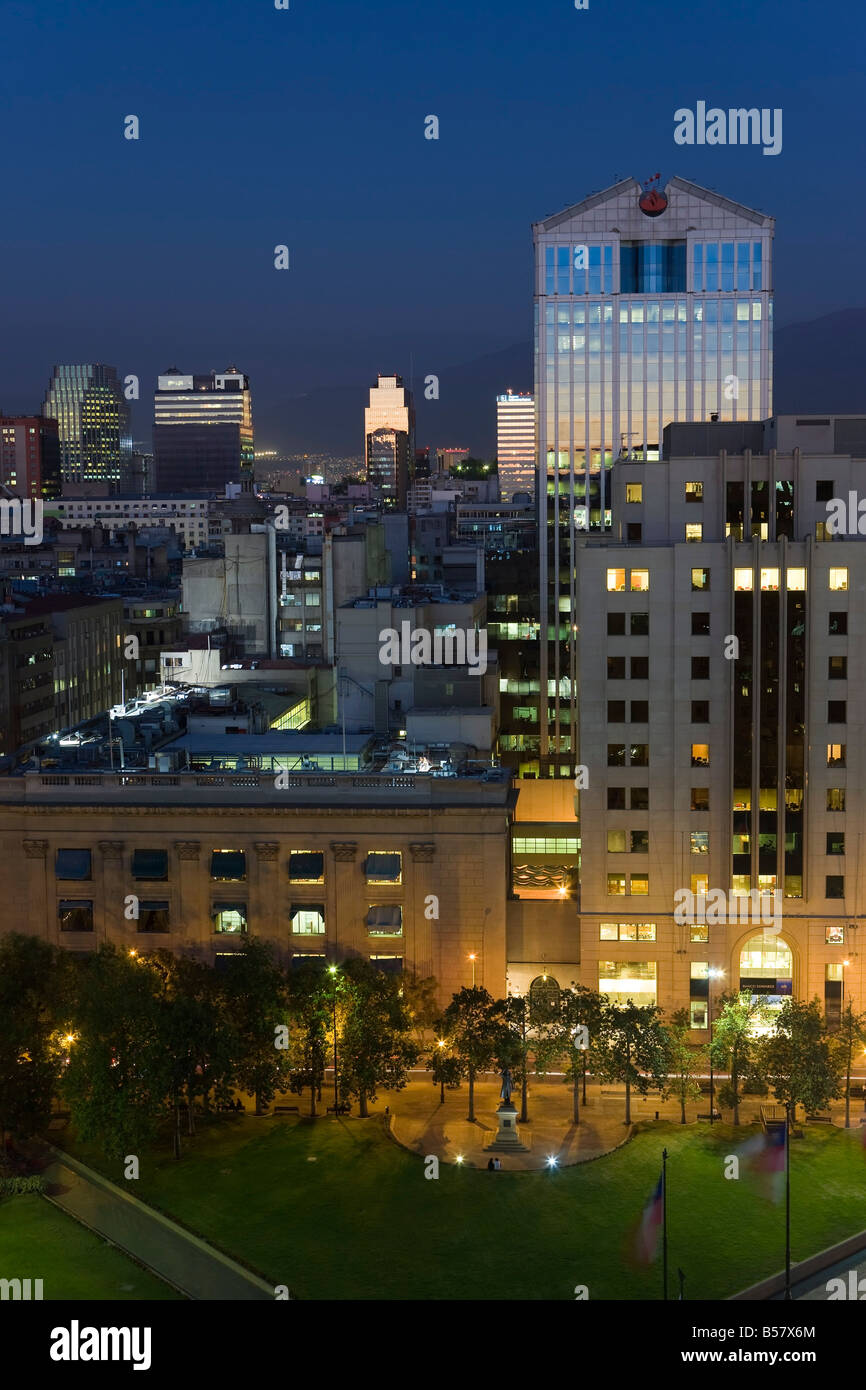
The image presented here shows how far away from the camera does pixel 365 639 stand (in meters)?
113

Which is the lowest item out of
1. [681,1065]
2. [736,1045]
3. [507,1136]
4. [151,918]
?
[507,1136]

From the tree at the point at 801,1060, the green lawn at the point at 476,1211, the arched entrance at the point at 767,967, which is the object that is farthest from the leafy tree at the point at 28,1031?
the arched entrance at the point at 767,967

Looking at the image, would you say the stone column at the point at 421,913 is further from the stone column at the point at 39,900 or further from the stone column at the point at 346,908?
the stone column at the point at 39,900

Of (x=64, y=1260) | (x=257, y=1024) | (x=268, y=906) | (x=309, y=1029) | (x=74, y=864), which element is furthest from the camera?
(x=74, y=864)

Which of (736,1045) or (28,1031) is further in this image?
(736,1045)

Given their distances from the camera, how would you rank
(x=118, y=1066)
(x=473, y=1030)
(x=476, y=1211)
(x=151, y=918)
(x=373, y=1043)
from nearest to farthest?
(x=476, y=1211), (x=118, y=1066), (x=373, y=1043), (x=473, y=1030), (x=151, y=918)

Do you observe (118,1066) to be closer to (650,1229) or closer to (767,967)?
(650,1229)

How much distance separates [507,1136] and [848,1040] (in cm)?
1740

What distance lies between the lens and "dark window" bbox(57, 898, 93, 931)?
81375mm

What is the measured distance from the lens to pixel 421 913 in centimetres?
7988

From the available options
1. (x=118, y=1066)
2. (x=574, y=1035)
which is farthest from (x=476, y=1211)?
(x=118, y=1066)

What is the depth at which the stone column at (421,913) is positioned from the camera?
79.6 meters
